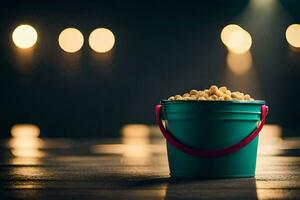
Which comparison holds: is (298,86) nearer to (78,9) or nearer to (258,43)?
(258,43)

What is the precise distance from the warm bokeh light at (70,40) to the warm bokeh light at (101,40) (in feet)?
1.27

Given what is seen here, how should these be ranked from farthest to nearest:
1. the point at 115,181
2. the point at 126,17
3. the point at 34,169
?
the point at 126,17
the point at 34,169
the point at 115,181

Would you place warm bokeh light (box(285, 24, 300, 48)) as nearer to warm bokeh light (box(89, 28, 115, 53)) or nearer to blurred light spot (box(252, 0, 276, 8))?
blurred light spot (box(252, 0, 276, 8))

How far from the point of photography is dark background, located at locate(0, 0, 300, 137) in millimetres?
24984

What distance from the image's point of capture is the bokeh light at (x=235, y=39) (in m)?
27.3

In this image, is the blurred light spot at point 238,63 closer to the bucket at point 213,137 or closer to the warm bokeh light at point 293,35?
the warm bokeh light at point 293,35

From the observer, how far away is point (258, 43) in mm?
28078

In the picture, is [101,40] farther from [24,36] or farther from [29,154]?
[29,154]

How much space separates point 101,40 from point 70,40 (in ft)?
3.09

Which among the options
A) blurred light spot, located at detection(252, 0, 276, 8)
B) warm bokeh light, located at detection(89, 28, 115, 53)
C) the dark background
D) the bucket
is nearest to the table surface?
the bucket

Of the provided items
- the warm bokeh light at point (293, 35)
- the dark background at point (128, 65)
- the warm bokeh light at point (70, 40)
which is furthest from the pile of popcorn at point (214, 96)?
the warm bokeh light at point (293, 35)

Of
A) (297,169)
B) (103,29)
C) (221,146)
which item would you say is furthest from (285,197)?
(103,29)

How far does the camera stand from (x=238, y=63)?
91.8ft

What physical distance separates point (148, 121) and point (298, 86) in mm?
4758
